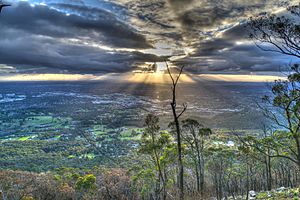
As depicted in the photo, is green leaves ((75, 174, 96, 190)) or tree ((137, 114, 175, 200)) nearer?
tree ((137, 114, 175, 200))

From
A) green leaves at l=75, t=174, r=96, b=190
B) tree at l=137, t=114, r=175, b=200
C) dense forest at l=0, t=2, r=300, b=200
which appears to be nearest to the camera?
dense forest at l=0, t=2, r=300, b=200

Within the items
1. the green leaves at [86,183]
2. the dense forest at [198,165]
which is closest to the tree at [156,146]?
the dense forest at [198,165]

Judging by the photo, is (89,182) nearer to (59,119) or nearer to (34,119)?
(59,119)

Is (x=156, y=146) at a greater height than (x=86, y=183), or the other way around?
(x=156, y=146)

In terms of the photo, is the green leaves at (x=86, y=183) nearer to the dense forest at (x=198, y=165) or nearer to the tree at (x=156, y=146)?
the dense forest at (x=198, y=165)

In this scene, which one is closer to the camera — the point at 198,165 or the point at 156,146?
the point at 156,146

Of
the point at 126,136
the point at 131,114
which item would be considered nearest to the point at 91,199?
the point at 126,136

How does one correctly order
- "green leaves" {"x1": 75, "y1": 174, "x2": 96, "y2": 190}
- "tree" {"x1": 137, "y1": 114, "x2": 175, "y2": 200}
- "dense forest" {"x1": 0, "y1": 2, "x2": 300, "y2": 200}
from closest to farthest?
1. "dense forest" {"x1": 0, "y1": 2, "x2": 300, "y2": 200}
2. "tree" {"x1": 137, "y1": 114, "x2": 175, "y2": 200}
3. "green leaves" {"x1": 75, "y1": 174, "x2": 96, "y2": 190}

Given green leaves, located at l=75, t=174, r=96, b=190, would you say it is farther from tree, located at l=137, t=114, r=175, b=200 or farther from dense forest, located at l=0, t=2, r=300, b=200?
tree, located at l=137, t=114, r=175, b=200

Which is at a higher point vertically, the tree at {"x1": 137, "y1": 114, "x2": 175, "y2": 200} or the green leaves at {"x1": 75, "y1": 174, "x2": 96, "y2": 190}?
the tree at {"x1": 137, "y1": 114, "x2": 175, "y2": 200}

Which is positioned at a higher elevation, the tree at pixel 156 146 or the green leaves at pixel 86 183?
the tree at pixel 156 146

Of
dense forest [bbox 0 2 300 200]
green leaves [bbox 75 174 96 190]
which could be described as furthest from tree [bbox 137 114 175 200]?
green leaves [bbox 75 174 96 190]
